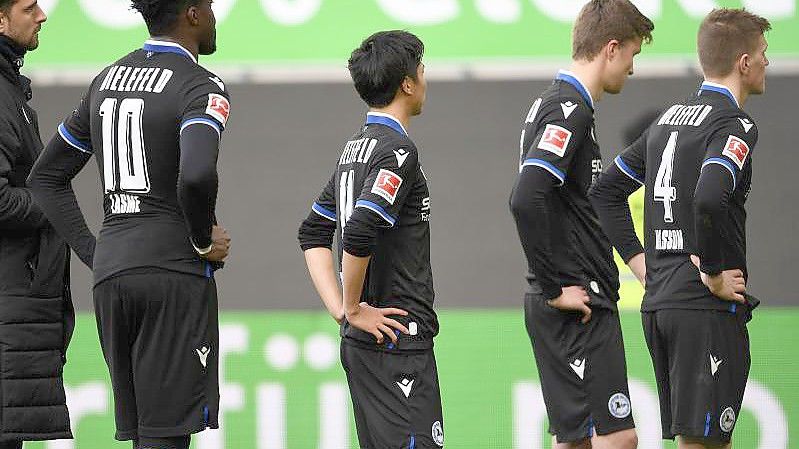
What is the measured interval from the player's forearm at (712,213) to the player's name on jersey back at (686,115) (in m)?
0.25

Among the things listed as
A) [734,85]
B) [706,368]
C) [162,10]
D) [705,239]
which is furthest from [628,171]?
[162,10]

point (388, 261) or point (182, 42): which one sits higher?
point (182, 42)

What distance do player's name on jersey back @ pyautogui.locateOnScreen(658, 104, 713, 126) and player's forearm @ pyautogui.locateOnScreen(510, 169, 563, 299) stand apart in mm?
679

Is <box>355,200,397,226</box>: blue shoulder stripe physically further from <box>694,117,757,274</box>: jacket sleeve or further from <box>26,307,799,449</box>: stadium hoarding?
<box>26,307,799,449</box>: stadium hoarding

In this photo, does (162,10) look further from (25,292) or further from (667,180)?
(667,180)

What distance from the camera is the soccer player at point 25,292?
4.02 metres

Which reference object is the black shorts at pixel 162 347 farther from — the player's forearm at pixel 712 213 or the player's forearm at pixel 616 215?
the player's forearm at pixel 616 215

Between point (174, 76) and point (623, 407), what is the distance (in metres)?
1.71

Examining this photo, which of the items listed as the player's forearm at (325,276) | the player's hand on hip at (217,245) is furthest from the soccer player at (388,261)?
the player's hand on hip at (217,245)

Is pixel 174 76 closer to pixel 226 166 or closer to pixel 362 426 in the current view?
pixel 362 426

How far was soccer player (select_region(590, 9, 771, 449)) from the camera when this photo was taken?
412cm

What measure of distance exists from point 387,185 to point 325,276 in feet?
1.92

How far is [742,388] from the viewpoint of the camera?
4250mm

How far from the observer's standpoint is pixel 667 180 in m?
4.31
